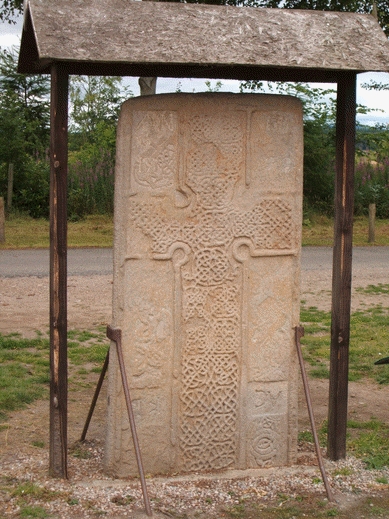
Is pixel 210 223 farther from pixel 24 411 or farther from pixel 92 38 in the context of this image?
pixel 24 411

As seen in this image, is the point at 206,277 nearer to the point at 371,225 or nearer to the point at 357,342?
the point at 357,342

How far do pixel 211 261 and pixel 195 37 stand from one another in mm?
1302

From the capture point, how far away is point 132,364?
16.4 ft

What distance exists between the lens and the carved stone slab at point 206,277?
493cm

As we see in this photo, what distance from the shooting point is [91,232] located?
17.8 metres

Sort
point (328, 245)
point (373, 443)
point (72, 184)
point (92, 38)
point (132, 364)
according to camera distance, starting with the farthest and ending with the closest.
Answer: point (72, 184) → point (328, 245) → point (373, 443) → point (132, 364) → point (92, 38)

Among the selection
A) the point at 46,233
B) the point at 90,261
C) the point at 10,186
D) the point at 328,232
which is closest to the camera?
the point at 90,261

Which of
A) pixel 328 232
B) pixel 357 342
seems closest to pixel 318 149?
pixel 328 232

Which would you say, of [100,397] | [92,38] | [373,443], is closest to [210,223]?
[92,38]

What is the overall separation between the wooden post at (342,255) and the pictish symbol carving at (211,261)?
33cm

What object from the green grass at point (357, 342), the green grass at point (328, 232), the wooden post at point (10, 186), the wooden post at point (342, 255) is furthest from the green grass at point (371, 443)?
the wooden post at point (10, 186)

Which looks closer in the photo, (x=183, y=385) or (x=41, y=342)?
(x=183, y=385)

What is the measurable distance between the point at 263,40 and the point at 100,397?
3422 millimetres

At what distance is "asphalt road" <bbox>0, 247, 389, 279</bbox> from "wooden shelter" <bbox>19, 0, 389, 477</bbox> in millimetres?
7752
